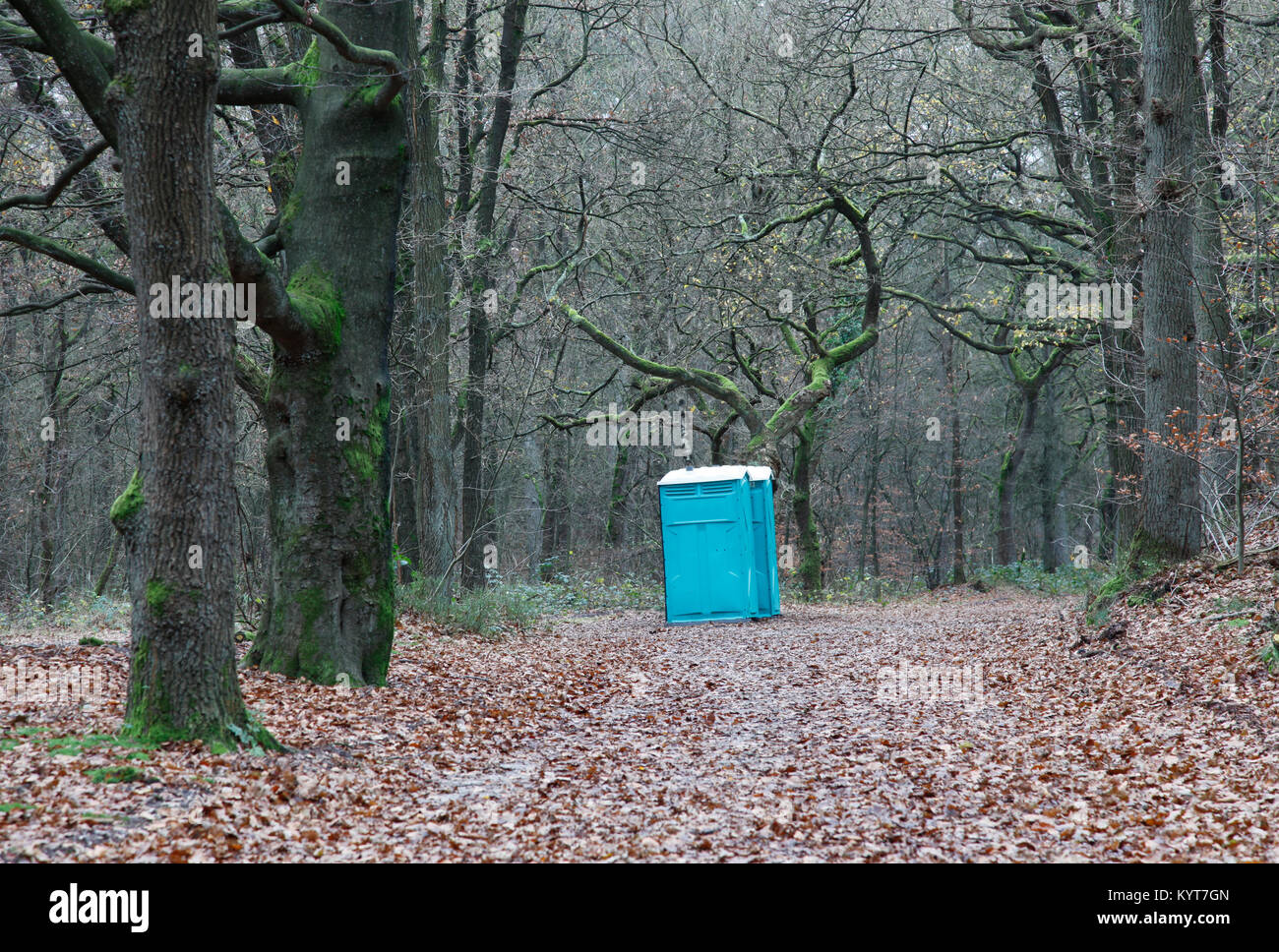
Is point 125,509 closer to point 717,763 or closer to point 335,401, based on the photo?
point 335,401

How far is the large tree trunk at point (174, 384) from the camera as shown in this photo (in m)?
5.15

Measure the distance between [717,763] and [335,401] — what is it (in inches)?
158

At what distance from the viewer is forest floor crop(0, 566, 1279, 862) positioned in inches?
172

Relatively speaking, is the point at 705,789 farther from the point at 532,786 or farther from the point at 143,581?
the point at 143,581

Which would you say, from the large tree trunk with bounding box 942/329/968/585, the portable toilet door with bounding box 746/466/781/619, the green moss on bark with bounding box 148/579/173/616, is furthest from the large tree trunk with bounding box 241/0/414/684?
the large tree trunk with bounding box 942/329/968/585

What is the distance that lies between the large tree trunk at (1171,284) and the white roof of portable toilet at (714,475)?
20.2 feet

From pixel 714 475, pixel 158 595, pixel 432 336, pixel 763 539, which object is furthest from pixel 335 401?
pixel 763 539

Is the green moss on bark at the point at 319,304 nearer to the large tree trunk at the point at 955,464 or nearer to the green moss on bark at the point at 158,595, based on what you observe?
the green moss on bark at the point at 158,595

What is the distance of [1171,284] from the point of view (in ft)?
35.1

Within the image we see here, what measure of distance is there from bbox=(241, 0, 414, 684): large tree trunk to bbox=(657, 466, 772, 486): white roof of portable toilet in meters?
7.87

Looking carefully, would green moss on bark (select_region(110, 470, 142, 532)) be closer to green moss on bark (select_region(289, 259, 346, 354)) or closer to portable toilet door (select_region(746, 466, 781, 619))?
green moss on bark (select_region(289, 259, 346, 354))

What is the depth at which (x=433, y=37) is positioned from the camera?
42.5 ft

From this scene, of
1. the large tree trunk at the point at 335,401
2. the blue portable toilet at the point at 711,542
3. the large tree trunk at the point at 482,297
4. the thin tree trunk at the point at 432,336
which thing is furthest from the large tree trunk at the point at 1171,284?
the thin tree trunk at the point at 432,336

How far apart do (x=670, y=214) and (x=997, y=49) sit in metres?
6.76
